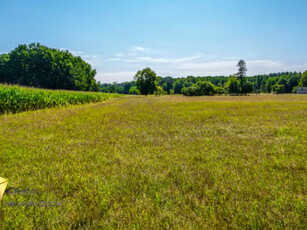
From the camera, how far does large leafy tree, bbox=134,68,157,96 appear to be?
73.4m

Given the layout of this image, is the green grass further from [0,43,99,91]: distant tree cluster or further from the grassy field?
[0,43,99,91]: distant tree cluster

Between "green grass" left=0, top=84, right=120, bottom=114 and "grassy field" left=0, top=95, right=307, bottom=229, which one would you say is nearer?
"grassy field" left=0, top=95, right=307, bottom=229

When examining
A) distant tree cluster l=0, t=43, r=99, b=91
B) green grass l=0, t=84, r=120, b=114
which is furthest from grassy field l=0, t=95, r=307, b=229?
distant tree cluster l=0, t=43, r=99, b=91

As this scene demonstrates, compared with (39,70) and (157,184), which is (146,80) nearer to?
(39,70)

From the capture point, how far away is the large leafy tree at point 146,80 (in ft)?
241

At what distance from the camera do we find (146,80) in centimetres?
7356

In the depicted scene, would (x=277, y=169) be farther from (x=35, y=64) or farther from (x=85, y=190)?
(x=35, y=64)

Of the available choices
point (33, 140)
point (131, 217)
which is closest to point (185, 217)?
point (131, 217)

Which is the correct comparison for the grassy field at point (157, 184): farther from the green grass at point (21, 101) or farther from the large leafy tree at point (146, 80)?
the large leafy tree at point (146, 80)

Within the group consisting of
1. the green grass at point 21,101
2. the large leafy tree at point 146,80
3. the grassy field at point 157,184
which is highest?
the large leafy tree at point 146,80

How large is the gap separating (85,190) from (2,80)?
306 ft

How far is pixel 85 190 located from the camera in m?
2.39

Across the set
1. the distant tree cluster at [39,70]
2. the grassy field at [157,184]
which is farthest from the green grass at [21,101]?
the distant tree cluster at [39,70]

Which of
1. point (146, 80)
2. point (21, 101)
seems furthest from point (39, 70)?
point (21, 101)
